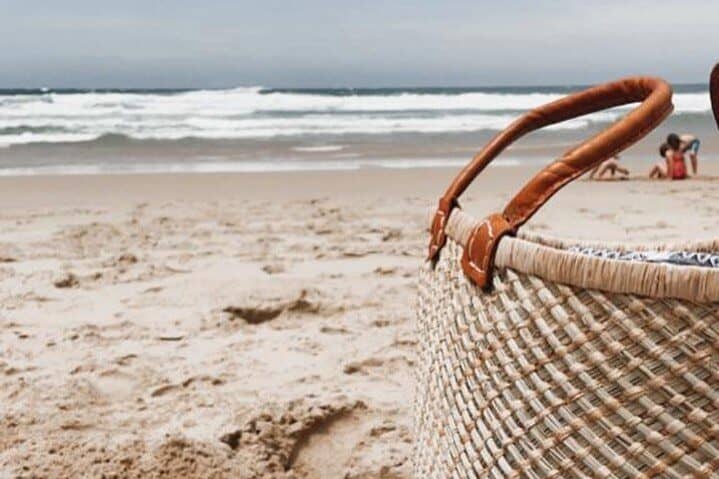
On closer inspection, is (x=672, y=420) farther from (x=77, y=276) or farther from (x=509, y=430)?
(x=77, y=276)

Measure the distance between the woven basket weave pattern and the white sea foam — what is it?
35.6 feet

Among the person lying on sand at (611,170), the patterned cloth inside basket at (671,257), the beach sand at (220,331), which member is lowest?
the beach sand at (220,331)

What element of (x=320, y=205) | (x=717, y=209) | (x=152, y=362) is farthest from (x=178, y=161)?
(x=152, y=362)

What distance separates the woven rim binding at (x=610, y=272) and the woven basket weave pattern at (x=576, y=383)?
14 mm

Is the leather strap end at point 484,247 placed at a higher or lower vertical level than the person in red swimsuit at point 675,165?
higher

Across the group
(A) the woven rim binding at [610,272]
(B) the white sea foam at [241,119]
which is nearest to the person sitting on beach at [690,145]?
(B) the white sea foam at [241,119]

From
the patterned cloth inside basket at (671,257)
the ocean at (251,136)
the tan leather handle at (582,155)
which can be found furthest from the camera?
the ocean at (251,136)

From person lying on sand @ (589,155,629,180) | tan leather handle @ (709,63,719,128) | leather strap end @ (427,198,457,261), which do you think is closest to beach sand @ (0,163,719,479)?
leather strap end @ (427,198,457,261)

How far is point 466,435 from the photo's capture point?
3.82 feet

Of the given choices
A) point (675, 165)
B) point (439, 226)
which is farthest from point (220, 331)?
point (675, 165)

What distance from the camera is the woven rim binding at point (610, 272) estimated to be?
889mm

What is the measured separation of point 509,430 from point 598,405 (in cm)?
15

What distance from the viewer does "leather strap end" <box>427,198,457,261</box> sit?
4.31ft

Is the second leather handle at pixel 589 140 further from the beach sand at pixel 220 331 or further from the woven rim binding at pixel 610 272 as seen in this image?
the beach sand at pixel 220 331
